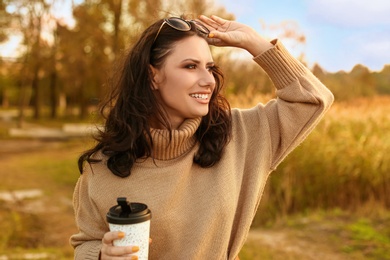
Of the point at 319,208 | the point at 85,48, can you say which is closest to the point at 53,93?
the point at 85,48

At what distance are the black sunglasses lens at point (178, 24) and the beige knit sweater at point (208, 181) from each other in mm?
370

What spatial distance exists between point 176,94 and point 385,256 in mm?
3577

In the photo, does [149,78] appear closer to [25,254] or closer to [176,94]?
[176,94]

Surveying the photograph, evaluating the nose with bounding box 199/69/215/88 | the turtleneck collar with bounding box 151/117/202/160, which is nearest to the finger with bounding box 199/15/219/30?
the nose with bounding box 199/69/215/88

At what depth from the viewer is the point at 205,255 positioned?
186 cm

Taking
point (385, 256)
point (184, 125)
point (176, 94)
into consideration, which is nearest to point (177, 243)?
point (184, 125)

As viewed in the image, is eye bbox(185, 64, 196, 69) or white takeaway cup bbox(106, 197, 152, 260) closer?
white takeaway cup bbox(106, 197, 152, 260)

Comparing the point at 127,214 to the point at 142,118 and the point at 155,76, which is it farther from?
the point at 155,76

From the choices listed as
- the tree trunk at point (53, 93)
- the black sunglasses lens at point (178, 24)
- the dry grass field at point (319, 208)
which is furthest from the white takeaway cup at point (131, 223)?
the tree trunk at point (53, 93)

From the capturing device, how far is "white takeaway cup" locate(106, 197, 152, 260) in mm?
1353

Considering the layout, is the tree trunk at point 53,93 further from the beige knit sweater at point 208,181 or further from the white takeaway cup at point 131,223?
the white takeaway cup at point 131,223

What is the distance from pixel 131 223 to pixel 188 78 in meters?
0.71

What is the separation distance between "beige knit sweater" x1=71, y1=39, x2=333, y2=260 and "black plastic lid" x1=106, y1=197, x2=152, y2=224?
16.8 inches

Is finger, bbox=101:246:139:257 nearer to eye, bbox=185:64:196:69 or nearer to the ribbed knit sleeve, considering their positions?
eye, bbox=185:64:196:69
